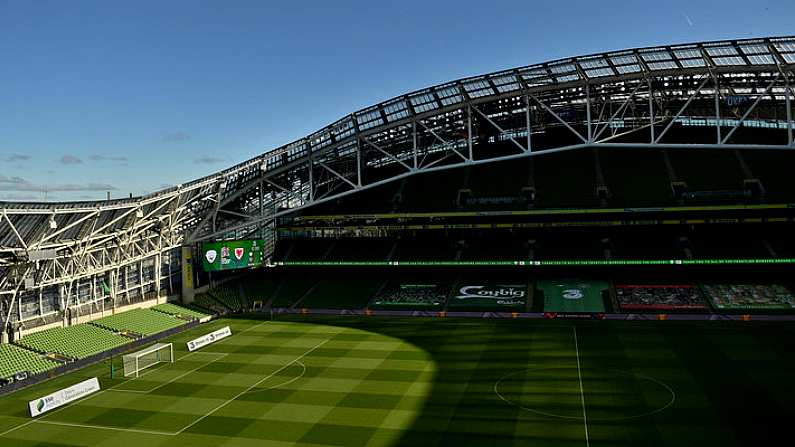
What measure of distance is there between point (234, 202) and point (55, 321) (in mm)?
20621

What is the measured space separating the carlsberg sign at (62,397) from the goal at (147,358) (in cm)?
281

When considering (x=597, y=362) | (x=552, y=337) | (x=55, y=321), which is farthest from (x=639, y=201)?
(x=55, y=321)

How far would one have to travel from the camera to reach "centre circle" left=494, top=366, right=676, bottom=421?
1080 inches

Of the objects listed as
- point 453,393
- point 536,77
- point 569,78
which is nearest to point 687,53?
point 569,78

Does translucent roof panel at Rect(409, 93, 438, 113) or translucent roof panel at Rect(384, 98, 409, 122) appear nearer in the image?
translucent roof panel at Rect(409, 93, 438, 113)

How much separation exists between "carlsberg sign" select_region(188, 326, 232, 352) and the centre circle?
2383cm

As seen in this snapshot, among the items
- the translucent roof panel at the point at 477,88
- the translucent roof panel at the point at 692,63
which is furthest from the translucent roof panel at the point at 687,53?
the translucent roof panel at the point at 477,88

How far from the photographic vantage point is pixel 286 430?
26.8 m

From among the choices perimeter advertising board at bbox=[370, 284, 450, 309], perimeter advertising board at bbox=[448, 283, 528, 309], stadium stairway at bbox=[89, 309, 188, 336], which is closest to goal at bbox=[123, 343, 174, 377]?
stadium stairway at bbox=[89, 309, 188, 336]

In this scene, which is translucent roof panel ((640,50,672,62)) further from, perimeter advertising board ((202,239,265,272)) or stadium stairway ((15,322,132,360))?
stadium stairway ((15,322,132,360))

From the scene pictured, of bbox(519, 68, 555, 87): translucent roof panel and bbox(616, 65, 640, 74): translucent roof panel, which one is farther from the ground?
bbox(519, 68, 555, 87): translucent roof panel

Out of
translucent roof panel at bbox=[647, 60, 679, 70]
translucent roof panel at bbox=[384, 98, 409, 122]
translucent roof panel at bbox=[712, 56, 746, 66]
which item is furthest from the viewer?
translucent roof panel at bbox=[384, 98, 409, 122]

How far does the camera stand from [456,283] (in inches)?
2403

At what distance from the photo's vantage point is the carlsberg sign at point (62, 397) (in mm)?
30453
